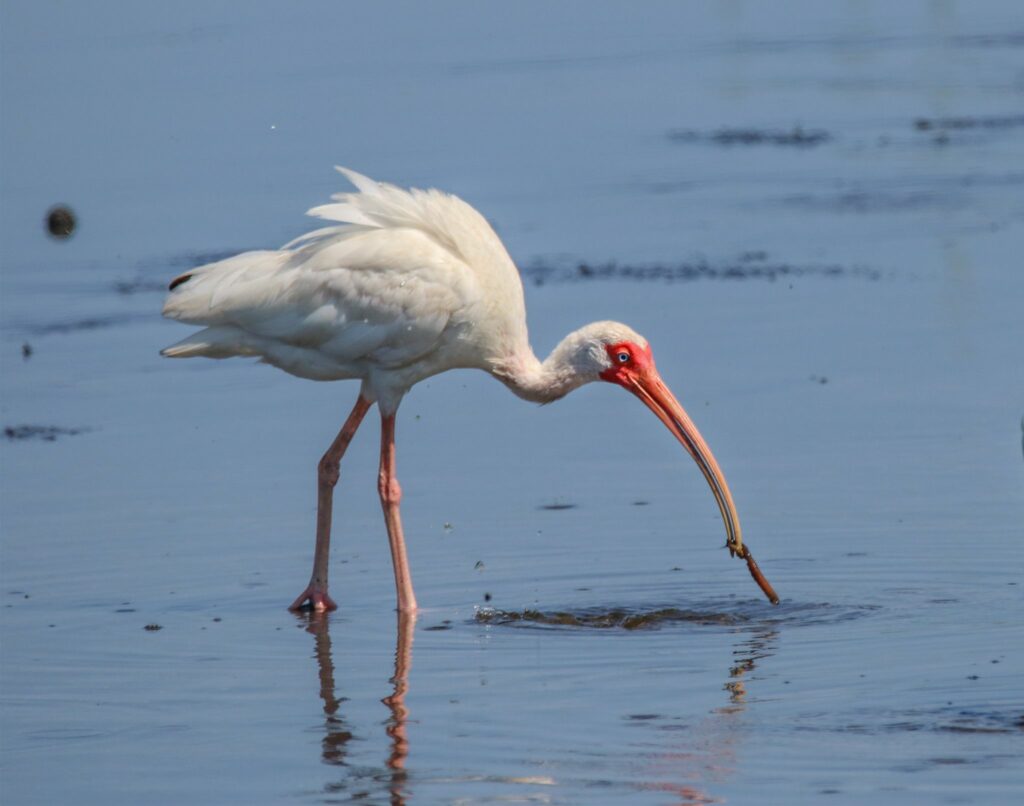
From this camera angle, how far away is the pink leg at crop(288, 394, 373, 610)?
952 cm

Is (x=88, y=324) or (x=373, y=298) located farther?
(x=88, y=324)

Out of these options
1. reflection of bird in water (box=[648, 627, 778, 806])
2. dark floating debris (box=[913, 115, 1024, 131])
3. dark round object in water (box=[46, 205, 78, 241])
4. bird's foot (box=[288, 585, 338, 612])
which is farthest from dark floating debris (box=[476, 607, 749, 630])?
dark floating debris (box=[913, 115, 1024, 131])

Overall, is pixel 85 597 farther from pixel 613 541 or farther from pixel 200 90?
pixel 200 90

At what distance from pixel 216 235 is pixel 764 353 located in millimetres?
5504

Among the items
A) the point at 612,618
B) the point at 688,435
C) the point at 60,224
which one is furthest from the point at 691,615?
the point at 60,224

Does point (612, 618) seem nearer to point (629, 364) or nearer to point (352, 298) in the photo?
point (629, 364)

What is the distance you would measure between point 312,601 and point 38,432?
355 cm

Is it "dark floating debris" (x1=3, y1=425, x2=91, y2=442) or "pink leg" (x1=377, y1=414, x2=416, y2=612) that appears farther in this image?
"dark floating debris" (x1=3, y1=425, x2=91, y2=442)

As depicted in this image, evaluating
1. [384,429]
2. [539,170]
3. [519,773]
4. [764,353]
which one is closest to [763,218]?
[539,170]

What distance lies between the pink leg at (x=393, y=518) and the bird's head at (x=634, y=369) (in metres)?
0.97

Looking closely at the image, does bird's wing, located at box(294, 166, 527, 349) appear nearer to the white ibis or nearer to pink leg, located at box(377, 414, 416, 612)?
the white ibis

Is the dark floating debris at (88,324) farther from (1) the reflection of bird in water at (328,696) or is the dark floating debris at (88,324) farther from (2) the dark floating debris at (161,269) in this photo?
(1) the reflection of bird in water at (328,696)

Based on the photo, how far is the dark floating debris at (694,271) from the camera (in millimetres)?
15281

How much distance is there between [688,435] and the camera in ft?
33.6
